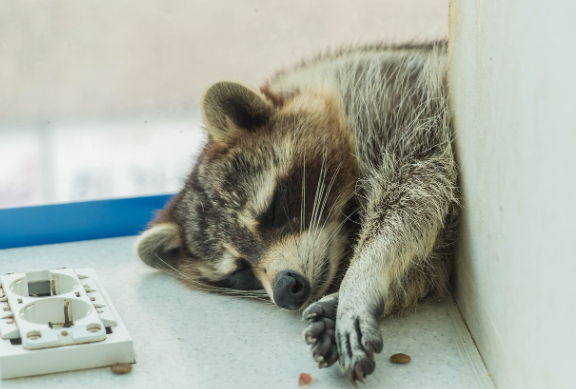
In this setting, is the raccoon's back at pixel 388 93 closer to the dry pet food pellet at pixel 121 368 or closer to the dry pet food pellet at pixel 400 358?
the dry pet food pellet at pixel 400 358

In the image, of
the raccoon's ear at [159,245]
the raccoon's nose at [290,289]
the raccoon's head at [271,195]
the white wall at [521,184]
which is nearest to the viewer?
the white wall at [521,184]

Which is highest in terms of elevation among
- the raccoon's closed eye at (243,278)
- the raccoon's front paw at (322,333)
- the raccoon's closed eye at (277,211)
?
the raccoon's closed eye at (277,211)

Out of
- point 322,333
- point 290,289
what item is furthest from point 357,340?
point 290,289

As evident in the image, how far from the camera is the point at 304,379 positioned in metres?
1.82

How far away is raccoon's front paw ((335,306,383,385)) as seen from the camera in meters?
1.75

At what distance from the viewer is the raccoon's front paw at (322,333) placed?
184 cm

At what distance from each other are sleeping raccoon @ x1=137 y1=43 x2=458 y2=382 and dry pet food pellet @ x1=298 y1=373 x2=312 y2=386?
0.33 ft

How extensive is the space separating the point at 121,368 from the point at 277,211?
→ 67 centimetres

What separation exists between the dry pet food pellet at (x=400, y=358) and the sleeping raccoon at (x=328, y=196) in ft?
0.41

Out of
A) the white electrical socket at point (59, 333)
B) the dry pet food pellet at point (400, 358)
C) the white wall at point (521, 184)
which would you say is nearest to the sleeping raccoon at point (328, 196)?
the dry pet food pellet at point (400, 358)

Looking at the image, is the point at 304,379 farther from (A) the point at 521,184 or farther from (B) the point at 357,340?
(A) the point at 521,184

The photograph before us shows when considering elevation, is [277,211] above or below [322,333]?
above

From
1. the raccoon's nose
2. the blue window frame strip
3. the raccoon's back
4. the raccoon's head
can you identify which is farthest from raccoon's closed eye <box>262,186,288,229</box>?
the blue window frame strip

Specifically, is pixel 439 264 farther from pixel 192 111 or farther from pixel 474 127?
pixel 192 111
